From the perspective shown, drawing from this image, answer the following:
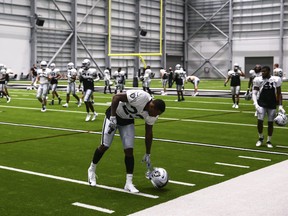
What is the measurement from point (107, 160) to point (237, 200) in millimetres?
3494

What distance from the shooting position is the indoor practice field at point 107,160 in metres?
6.24

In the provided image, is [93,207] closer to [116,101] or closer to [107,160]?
[116,101]

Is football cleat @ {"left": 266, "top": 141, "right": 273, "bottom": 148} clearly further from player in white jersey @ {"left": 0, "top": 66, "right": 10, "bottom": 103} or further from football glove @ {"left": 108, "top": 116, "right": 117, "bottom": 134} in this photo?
player in white jersey @ {"left": 0, "top": 66, "right": 10, "bottom": 103}

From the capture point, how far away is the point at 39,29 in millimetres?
45188

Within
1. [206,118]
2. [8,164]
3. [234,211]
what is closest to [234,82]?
[206,118]

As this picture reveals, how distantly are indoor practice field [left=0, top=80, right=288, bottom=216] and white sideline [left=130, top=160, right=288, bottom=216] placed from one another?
0.28 metres

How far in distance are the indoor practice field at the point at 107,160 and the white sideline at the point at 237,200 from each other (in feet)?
0.91

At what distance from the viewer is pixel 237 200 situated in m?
6.08

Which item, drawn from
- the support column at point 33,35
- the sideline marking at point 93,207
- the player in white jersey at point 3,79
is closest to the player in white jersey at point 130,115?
the sideline marking at point 93,207

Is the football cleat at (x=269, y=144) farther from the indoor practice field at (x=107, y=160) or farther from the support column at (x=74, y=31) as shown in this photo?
the support column at (x=74, y=31)

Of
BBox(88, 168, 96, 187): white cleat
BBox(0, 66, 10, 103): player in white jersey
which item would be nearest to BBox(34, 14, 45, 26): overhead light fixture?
BBox(0, 66, 10, 103): player in white jersey

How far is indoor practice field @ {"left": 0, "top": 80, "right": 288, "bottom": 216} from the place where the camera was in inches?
246

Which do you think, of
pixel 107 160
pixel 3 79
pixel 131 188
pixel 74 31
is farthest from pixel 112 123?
pixel 74 31

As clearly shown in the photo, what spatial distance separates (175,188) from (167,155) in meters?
2.70
